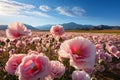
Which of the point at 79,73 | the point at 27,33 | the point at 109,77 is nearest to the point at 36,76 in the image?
the point at 79,73

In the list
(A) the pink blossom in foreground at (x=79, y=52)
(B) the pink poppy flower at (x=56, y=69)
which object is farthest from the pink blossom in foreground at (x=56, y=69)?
(A) the pink blossom in foreground at (x=79, y=52)

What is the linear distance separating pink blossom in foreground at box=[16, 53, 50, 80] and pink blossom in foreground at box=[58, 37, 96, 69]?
213 mm

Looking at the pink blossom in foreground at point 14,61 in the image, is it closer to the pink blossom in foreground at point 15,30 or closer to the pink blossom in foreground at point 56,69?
the pink blossom in foreground at point 56,69

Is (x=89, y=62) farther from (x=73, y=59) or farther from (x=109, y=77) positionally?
(x=109, y=77)

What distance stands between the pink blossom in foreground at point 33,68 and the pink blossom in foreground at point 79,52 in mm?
213

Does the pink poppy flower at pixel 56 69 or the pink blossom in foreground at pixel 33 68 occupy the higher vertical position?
the pink blossom in foreground at pixel 33 68

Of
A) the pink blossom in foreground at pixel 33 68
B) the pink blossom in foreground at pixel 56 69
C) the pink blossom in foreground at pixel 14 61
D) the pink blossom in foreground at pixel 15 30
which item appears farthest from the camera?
the pink blossom in foreground at pixel 15 30

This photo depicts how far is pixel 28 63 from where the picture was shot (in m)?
2.01

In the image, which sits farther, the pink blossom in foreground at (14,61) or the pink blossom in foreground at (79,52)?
the pink blossom in foreground at (14,61)

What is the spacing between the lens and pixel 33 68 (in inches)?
82.0

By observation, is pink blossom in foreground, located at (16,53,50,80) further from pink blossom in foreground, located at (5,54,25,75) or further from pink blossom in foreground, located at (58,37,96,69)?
pink blossom in foreground, located at (5,54,25,75)

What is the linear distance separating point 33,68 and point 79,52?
447 mm

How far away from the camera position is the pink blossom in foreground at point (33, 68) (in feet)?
6.56

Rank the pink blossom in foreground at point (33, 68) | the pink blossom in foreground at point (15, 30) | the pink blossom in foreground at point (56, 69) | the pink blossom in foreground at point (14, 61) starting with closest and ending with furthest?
the pink blossom in foreground at point (33, 68) < the pink blossom in foreground at point (14, 61) < the pink blossom in foreground at point (56, 69) < the pink blossom in foreground at point (15, 30)
